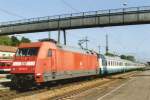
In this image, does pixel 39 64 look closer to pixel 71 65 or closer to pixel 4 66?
pixel 71 65

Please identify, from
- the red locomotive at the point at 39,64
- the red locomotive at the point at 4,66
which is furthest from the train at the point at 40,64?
the red locomotive at the point at 4,66

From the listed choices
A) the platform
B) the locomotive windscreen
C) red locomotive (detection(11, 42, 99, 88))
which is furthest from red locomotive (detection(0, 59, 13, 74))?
the locomotive windscreen

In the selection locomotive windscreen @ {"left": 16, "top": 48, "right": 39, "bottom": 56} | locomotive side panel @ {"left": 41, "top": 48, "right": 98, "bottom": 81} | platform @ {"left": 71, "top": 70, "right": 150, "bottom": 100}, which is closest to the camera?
platform @ {"left": 71, "top": 70, "right": 150, "bottom": 100}

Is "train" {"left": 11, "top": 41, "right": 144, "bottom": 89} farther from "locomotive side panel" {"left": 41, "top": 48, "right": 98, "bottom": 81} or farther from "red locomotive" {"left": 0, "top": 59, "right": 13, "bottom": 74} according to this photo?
"red locomotive" {"left": 0, "top": 59, "right": 13, "bottom": 74}

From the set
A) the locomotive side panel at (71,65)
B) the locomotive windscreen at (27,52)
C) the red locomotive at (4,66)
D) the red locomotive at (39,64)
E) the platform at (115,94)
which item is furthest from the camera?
the red locomotive at (4,66)

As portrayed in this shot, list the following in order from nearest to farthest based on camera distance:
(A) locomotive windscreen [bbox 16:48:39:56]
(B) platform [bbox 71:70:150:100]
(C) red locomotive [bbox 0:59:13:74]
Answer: (B) platform [bbox 71:70:150:100] < (A) locomotive windscreen [bbox 16:48:39:56] < (C) red locomotive [bbox 0:59:13:74]

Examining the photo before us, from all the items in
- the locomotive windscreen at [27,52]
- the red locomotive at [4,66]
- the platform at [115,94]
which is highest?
the locomotive windscreen at [27,52]

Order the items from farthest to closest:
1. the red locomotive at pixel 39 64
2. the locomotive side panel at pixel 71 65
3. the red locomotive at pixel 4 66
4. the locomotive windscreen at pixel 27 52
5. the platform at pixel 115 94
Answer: the red locomotive at pixel 4 66 < the locomotive side panel at pixel 71 65 < the locomotive windscreen at pixel 27 52 < the red locomotive at pixel 39 64 < the platform at pixel 115 94

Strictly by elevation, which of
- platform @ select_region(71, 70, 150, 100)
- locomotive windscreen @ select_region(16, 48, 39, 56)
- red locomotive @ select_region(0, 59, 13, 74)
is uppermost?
locomotive windscreen @ select_region(16, 48, 39, 56)

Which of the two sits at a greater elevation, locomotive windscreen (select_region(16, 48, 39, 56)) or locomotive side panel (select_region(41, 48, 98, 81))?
locomotive windscreen (select_region(16, 48, 39, 56))

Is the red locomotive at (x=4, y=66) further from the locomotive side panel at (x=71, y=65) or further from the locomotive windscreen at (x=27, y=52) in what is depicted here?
the locomotive windscreen at (x=27, y=52)

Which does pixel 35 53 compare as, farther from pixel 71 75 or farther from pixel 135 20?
pixel 135 20

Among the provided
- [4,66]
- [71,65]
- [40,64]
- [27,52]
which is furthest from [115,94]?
[4,66]

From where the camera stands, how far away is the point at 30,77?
22859 millimetres
